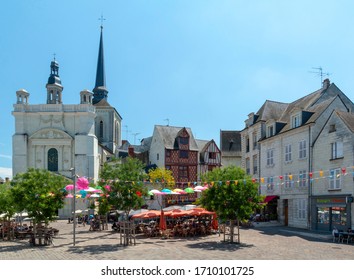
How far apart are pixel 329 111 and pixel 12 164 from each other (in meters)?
36.7

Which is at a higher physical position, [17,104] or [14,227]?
[17,104]

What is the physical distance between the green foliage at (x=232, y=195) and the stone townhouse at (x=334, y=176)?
6432mm

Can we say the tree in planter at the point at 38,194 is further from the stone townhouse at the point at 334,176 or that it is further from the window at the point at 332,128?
the window at the point at 332,128

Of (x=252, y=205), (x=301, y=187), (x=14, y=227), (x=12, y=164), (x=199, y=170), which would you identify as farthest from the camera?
(x=199, y=170)

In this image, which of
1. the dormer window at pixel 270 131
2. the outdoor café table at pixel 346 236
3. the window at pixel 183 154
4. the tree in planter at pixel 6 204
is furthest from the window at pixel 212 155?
the tree in planter at pixel 6 204

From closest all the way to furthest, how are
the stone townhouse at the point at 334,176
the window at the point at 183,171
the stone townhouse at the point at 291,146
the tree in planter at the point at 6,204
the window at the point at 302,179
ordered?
the tree in planter at the point at 6,204
the stone townhouse at the point at 334,176
the stone townhouse at the point at 291,146
the window at the point at 302,179
the window at the point at 183,171

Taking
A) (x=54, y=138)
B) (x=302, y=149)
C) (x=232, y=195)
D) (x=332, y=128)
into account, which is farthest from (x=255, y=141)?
(x=54, y=138)

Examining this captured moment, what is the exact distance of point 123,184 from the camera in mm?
19328

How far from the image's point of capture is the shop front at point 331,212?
77.0ft

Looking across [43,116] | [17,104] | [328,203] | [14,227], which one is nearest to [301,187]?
[328,203]

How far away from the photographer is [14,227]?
24.2m

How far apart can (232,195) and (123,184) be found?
5.80m

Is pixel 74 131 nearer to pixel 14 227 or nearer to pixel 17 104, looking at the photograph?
pixel 17 104

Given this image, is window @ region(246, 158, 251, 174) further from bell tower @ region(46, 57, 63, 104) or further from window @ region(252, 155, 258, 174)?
bell tower @ region(46, 57, 63, 104)
